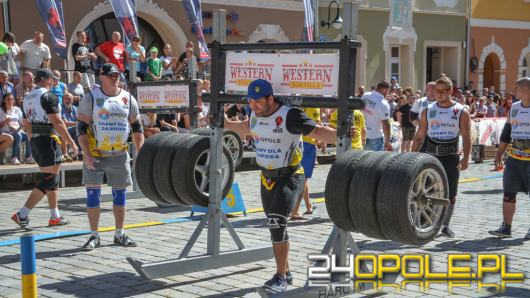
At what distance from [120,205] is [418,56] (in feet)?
77.8

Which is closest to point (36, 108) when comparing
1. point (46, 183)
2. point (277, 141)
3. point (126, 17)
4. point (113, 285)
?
point (46, 183)

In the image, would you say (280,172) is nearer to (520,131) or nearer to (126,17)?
(520,131)

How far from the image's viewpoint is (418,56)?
30.6 m

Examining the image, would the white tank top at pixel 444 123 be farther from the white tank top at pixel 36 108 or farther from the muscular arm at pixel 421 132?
the white tank top at pixel 36 108

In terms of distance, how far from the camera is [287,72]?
6.80 m

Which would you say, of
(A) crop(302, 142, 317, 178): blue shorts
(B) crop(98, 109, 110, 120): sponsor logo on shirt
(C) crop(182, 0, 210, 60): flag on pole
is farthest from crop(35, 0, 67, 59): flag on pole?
(B) crop(98, 109, 110, 120): sponsor logo on shirt

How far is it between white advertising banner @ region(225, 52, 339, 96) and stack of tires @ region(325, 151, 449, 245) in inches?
28.8

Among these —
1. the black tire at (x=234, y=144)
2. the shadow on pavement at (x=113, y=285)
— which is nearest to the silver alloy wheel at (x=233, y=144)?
the black tire at (x=234, y=144)

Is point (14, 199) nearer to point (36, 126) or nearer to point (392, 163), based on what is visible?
point (36, 126)

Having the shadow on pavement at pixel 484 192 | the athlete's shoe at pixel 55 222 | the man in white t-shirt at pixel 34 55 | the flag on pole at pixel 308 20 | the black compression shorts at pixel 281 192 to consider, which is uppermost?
the flag on pole at pixel 308 20

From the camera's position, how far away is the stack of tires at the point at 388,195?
5.65 metres

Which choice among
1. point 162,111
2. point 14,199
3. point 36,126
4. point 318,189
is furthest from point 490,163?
point 36,126

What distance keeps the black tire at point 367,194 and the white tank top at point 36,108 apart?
15.8 feet

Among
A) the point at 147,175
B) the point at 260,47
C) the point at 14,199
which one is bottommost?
the point at 14,199
